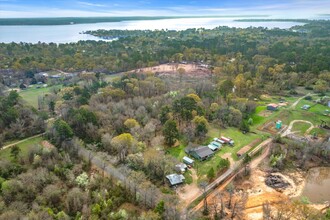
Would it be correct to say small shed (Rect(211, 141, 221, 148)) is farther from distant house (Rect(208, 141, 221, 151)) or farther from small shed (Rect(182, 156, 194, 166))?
small shed (Rect(182, 156, 194, 166))

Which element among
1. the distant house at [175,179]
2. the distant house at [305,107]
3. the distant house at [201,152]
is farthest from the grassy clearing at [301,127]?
the distant house at [175,179]

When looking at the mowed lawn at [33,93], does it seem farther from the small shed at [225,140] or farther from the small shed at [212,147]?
the small shed at [225,140]

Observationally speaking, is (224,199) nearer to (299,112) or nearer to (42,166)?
(42,166)

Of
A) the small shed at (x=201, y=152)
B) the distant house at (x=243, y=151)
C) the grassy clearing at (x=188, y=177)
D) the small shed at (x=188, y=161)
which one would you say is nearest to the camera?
the grassy clearing at (x=188, y=177)

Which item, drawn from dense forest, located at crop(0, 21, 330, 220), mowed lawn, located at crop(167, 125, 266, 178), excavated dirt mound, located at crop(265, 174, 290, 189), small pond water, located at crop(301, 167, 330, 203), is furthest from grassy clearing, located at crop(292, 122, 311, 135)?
excavated dirt mound, located at crop(265, 174, 290, 189)

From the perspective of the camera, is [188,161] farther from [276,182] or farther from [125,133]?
[276,182]

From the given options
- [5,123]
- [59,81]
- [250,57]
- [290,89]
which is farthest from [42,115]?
[250,57]
